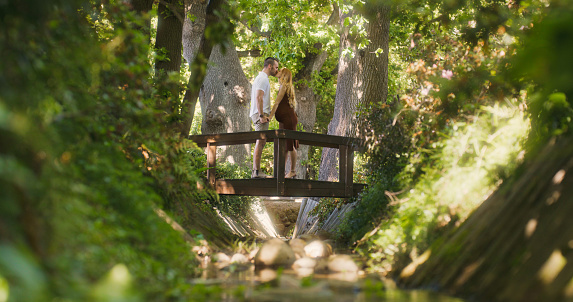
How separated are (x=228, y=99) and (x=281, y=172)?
771 cm

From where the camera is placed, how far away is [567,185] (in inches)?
148

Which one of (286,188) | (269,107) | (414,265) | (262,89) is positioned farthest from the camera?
(269,107)

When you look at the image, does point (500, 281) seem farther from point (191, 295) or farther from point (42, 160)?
point (42, 160)

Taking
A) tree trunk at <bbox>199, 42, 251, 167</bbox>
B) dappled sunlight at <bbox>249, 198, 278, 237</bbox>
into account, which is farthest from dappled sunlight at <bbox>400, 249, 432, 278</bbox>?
tree trunk at <bbox>199, 42, 251, 167</bbox>

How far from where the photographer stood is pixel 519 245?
3.72 meters

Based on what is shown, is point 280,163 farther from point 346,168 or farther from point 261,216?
point 261,216

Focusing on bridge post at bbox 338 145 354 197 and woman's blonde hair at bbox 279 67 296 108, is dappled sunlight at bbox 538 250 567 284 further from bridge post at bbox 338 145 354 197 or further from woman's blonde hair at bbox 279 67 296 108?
woman's blonde hair at bbox 279 67 296 108

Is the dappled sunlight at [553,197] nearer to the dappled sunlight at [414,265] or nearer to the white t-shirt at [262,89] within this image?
the dappled sunlight at [414,265]

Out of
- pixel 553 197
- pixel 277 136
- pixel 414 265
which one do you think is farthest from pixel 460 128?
pixel 277 136

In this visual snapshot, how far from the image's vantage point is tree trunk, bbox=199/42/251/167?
648 inches

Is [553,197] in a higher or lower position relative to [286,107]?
lower

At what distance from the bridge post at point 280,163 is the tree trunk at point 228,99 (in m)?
7.09

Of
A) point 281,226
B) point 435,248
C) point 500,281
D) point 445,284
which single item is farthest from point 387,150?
point 281,226

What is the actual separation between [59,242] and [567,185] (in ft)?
9.87
